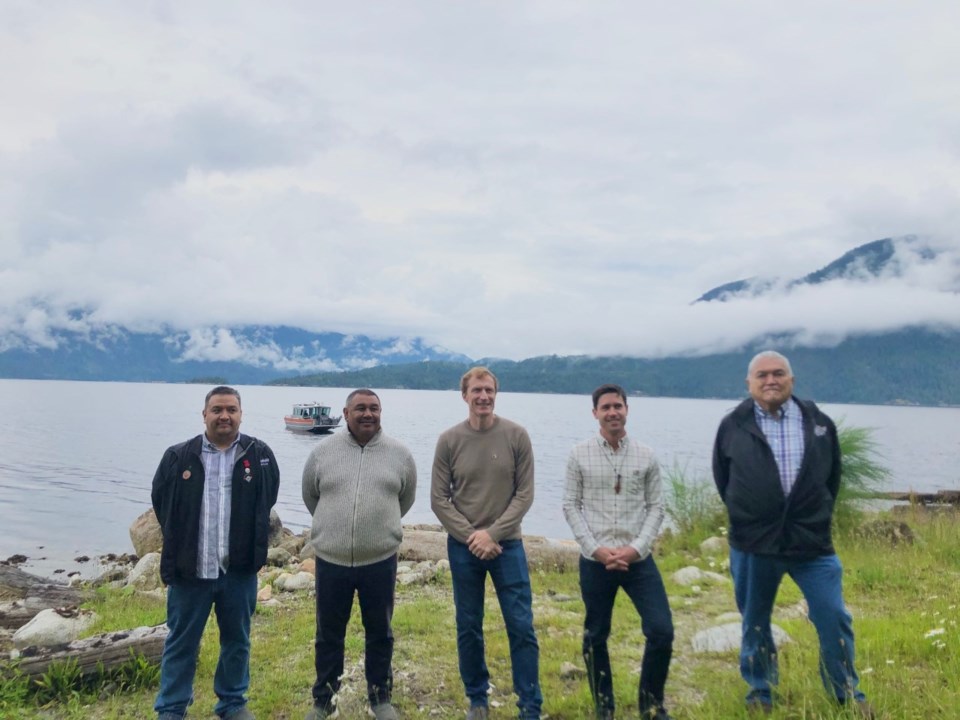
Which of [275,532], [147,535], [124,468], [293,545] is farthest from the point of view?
[124,468]

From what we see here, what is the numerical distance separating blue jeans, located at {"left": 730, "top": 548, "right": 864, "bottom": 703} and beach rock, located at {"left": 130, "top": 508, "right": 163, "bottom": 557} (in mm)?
14250

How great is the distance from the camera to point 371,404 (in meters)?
5.11

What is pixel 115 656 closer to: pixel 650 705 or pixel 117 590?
pixel 650 705

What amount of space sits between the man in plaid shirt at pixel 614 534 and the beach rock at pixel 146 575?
9.83 m

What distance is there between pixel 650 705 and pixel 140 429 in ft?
226

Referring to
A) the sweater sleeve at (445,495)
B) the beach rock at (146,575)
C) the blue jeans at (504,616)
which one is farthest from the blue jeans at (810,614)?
the beach rock at (146,575)

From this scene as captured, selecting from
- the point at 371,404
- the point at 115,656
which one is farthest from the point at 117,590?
the point at 371,404

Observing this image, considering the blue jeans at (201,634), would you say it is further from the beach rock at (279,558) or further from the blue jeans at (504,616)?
the beach rock at (279,558)

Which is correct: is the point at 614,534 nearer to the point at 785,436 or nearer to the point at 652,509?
the point at 652,509

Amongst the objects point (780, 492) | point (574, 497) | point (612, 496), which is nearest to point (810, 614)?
point (780, 492)

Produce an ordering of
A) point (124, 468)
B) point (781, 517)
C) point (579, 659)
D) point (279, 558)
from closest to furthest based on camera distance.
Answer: point (781, 517) → point (579, 659) → point (279, 558) → point (124, 468)

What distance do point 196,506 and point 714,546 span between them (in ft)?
31.8

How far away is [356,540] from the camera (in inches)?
197

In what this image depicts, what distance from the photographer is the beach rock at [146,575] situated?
12422 mm
